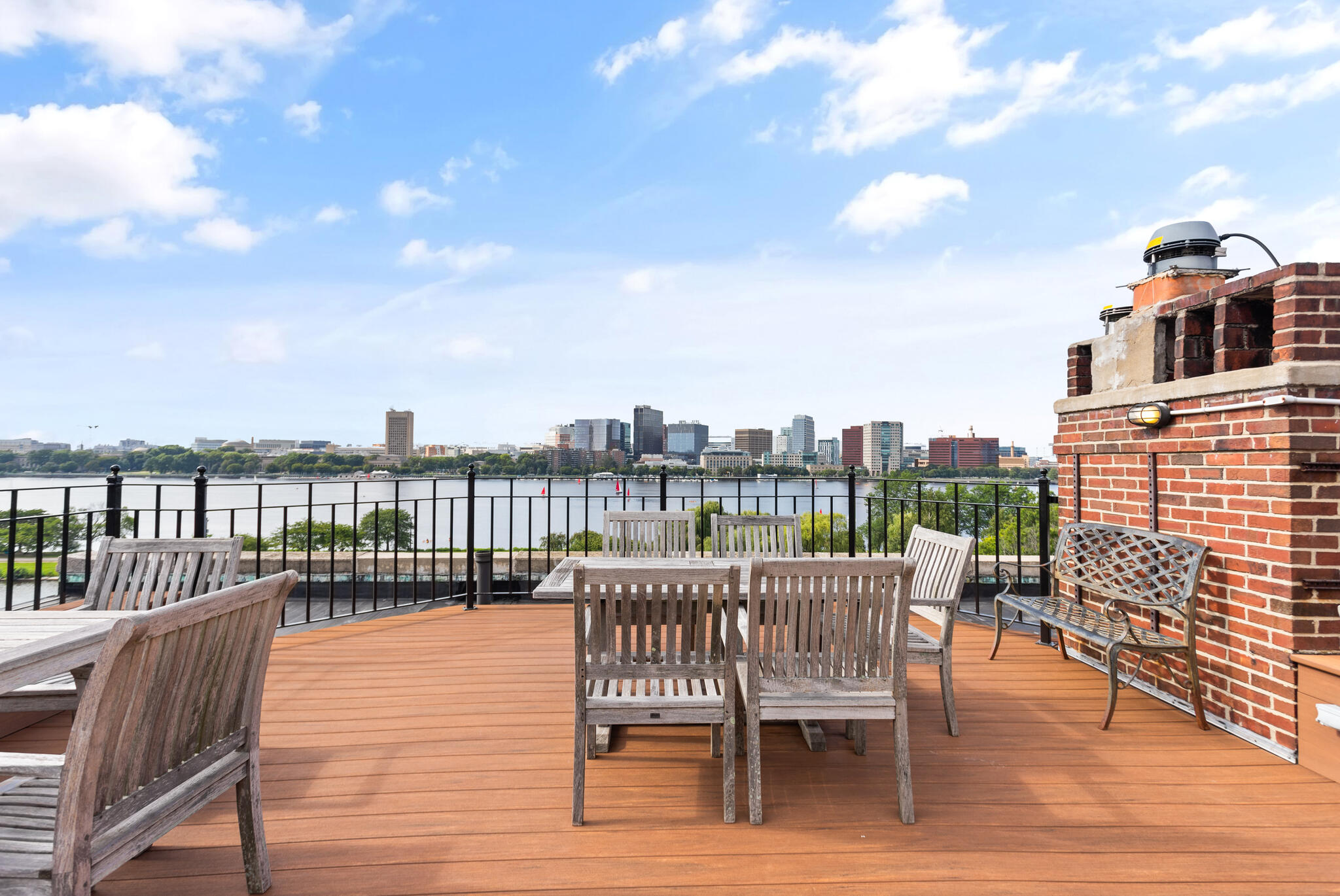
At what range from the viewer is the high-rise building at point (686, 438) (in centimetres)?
Answer: 2050

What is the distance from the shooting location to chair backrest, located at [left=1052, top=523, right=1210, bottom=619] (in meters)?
2.84

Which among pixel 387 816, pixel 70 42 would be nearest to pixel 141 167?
pixel 70 42

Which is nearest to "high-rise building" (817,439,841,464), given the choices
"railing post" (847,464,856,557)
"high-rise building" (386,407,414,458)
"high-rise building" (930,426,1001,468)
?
"high-rise building" (930,426,1001,468)

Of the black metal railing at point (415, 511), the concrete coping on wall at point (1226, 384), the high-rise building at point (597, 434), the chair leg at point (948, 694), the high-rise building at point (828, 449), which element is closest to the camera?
the concrete coping on wall at point (1226, 384)

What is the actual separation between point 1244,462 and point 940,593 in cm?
138

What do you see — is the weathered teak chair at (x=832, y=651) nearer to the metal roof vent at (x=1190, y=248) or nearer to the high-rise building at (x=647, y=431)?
the metal roof vent at (x=1190, y=248)

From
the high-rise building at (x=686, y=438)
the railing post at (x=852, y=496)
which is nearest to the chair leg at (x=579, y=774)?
the railing post at (x=852, y=496)

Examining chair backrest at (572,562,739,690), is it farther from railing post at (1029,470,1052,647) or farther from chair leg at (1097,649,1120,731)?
railing post at (1029,470,1052,647)

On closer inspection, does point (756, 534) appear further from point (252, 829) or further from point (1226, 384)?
point (252, 829)

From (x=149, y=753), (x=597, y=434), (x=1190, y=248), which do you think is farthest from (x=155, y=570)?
(x=597, y=434)

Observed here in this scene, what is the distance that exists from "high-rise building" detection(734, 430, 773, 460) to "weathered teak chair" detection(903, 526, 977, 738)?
13386mm

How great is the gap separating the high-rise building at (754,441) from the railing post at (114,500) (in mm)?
13732

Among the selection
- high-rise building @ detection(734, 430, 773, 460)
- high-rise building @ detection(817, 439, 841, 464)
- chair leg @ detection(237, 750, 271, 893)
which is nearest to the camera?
chair leg @ detection(237, 750, 271, 893)

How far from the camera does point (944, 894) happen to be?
5.40ft
